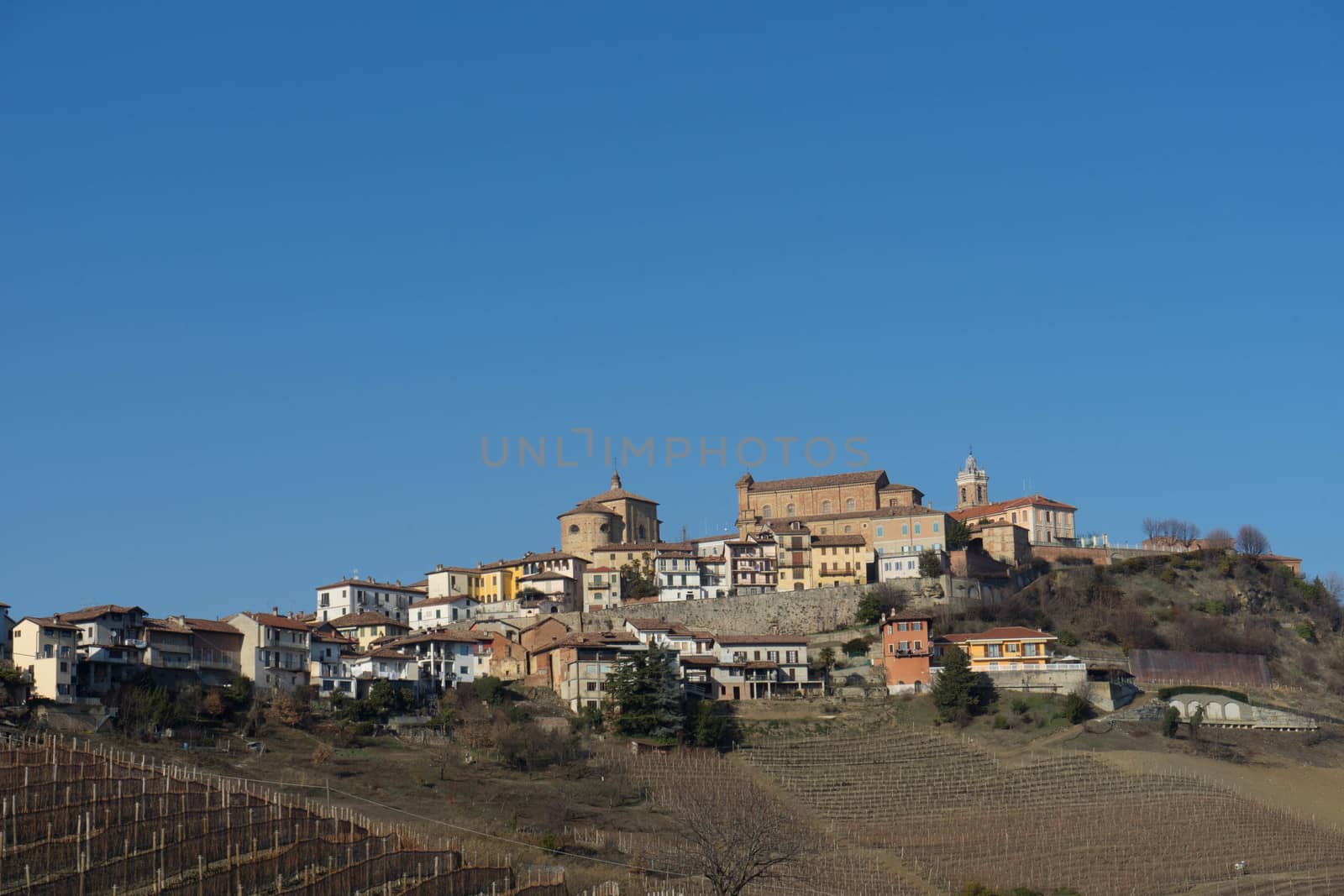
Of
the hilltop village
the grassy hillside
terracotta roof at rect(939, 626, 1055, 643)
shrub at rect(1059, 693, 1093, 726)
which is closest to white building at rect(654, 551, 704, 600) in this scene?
the hilltop village

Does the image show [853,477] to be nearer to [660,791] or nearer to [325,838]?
[660,791]

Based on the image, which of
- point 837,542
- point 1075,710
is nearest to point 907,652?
point 1075,710

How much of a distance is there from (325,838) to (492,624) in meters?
50.5

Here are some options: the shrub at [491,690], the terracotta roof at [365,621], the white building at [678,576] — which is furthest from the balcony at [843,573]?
the terracotta roof at [365,621]

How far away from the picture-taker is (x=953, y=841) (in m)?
65.7

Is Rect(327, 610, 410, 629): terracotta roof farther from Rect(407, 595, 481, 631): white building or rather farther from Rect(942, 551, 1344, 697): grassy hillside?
Rect(942, 551, 1344, 697): grassy hillside

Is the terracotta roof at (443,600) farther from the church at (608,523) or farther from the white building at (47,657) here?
the white building at (47,657)

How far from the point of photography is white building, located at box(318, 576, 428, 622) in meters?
106

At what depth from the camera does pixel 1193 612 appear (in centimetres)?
9631

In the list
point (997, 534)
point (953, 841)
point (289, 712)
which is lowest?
point (953, 841)

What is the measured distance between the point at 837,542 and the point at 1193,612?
2010 cm

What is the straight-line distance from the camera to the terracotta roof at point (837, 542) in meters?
102

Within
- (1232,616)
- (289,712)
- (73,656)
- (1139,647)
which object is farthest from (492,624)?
(1232,616)

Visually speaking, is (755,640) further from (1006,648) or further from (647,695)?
(1006,648)
